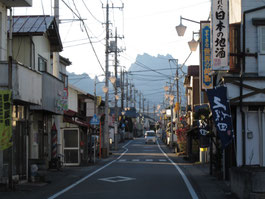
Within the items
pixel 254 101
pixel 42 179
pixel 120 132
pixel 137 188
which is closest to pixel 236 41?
pixel 254 101

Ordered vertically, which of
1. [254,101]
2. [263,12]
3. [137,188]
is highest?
[263,12]

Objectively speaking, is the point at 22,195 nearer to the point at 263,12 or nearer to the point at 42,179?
the point at 42,179

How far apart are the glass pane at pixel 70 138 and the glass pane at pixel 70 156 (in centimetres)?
46

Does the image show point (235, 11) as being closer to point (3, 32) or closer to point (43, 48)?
point (3, 32)

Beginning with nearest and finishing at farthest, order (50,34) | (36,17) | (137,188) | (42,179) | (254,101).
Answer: (137,188)
(254,101)
(42,179)
(36,17)
(50,34)

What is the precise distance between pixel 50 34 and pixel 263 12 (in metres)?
12.3

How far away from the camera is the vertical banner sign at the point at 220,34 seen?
1786cm

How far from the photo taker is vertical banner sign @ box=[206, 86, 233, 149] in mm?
15828

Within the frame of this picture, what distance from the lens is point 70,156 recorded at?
104 ft

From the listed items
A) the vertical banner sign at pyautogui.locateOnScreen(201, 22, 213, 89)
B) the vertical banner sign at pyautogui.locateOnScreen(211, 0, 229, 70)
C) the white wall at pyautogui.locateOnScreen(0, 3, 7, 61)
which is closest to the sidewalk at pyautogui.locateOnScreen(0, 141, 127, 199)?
the white wall at pyautogui.locateOnScreen(0, 3, 7, 61)

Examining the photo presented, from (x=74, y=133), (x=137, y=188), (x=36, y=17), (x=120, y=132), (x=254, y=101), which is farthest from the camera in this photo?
(x=120, y=132)

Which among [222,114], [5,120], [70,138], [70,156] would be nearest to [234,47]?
[222,114]

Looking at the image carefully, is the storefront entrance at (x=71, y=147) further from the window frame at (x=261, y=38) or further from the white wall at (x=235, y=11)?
the window frame at (x=261, y=38)

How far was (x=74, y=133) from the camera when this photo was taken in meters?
31.5
